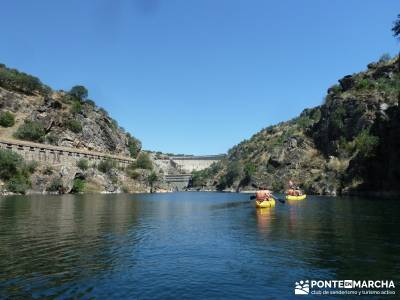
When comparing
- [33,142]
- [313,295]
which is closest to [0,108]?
[33,142]

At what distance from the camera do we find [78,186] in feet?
441

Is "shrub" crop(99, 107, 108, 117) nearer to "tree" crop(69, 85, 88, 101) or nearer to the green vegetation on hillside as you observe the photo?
"tree" crop(69, 85, 88, 101)

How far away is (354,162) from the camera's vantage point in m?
119

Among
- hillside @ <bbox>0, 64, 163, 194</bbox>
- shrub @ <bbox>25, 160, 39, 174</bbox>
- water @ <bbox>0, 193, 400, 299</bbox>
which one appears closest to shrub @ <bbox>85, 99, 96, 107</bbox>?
hillside @ <bbox>0, 64, 163, 194</bbox>

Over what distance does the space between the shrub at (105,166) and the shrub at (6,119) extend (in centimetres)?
3372

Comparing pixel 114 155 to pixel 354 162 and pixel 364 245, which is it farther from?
pixel 364 245

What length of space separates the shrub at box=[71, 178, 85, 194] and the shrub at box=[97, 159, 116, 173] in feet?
61.9

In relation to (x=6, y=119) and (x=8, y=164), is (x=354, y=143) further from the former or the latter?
(x=6, y=119)

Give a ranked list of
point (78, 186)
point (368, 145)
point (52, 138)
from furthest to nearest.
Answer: point (52, 138), point (78, 186), point (368, 145)

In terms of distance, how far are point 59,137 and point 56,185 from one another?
3439 cm

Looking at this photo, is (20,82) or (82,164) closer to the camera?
(82,164)

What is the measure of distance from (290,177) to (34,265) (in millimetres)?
164915

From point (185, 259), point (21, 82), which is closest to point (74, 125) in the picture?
point (21, 82)

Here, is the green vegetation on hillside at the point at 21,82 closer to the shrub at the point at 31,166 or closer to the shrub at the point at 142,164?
the shrub at the point at 142,164
